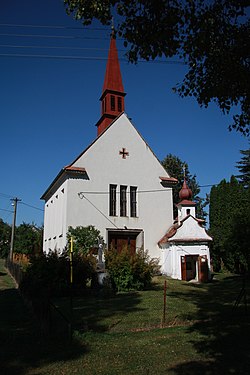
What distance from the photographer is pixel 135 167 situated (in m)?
25.2

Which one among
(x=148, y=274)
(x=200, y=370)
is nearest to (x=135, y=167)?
(x=148, y=274)

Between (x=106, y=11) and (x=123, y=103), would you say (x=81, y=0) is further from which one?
(x=123, y=103)

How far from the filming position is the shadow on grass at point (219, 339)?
5707mm

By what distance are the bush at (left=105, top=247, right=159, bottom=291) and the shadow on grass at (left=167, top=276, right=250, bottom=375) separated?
4.46 m

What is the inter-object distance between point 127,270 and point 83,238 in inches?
219

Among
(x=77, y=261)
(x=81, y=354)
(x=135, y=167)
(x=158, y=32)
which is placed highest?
(x=135, y=167)

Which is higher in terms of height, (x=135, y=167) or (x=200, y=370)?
(x=135, y=167)

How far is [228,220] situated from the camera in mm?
25969

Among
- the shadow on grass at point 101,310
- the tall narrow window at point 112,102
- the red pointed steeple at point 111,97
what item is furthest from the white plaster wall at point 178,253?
the tall narrow window at point 112,102

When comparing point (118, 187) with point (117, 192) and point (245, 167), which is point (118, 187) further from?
point (245, 167)

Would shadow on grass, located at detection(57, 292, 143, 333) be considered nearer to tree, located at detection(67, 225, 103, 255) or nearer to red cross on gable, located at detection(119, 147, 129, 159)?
tree, located at detection(67, 225, 103, 255)

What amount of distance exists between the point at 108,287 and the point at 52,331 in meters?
7.85

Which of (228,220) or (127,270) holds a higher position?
(228,220)

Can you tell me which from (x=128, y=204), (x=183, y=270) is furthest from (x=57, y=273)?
(x=183, y=270)
